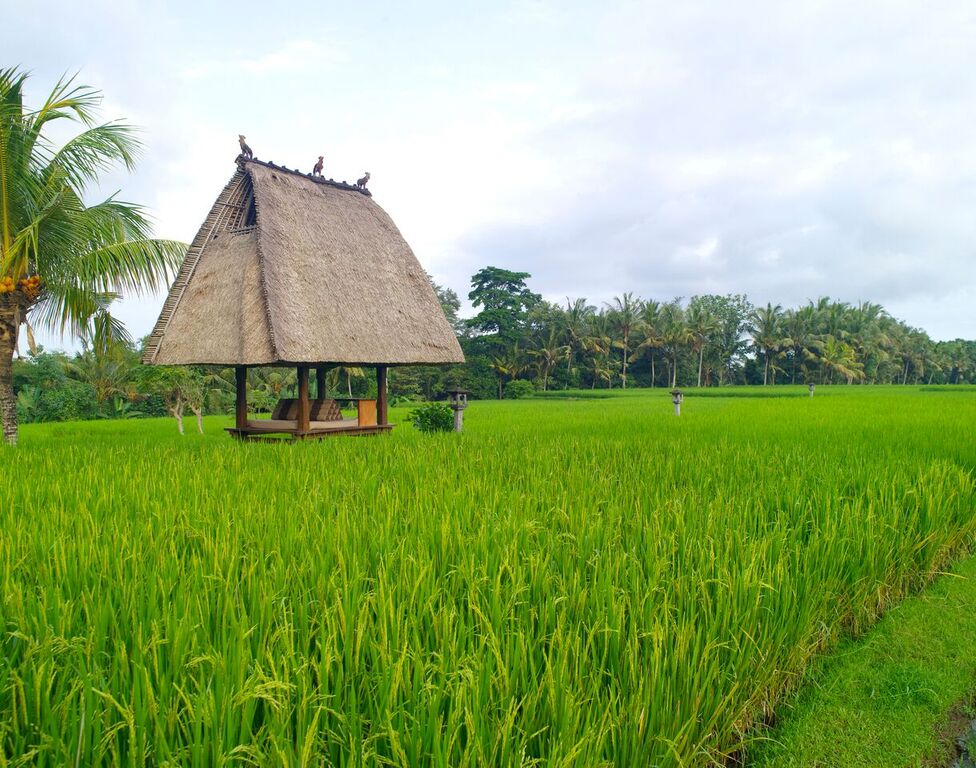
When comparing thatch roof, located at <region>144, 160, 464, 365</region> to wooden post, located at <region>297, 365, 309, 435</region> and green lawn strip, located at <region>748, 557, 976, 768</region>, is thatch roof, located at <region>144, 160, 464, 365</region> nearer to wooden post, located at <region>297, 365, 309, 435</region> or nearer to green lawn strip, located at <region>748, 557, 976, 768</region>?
wooden post, located at <region>297, 365, 309, 435</region>

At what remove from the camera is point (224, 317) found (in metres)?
8.30

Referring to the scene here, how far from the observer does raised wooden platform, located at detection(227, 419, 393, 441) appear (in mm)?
8102

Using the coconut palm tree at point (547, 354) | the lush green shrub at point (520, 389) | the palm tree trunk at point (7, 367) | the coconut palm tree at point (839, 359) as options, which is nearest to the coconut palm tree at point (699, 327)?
the coconut palm tree at point (839, 359)

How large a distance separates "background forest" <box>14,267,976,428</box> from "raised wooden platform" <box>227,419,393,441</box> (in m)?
11.0

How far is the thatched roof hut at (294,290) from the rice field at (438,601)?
3.57 m

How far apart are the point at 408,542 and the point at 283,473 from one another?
2.19 m

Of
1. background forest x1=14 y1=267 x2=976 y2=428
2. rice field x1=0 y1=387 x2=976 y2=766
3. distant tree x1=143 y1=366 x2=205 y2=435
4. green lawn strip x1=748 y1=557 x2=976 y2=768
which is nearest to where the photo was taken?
rice field x1=0 y1=387 x2=976 y2=766

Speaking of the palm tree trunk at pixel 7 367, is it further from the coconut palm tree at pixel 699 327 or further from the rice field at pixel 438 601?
the coconut palm tree at pixel 699 327

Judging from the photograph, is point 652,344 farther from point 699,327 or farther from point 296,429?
point 296,429

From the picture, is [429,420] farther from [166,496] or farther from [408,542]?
[408,542]

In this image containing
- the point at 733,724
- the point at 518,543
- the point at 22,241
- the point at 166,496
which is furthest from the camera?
the point at 22,241

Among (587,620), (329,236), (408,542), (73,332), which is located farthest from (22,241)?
(587,620)

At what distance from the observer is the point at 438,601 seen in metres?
1.85

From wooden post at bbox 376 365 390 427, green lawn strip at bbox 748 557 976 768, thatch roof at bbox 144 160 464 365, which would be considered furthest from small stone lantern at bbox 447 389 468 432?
green lawn strip at bbox 748 557 976 768
